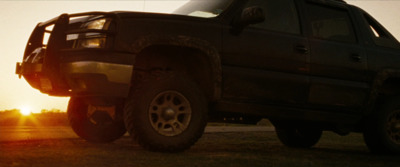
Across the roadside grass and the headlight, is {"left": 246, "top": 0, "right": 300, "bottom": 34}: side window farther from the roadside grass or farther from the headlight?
the headlight

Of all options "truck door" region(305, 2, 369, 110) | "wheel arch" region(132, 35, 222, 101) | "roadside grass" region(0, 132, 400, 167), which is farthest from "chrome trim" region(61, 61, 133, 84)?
"truck door" region(305, 2, 369, 110)

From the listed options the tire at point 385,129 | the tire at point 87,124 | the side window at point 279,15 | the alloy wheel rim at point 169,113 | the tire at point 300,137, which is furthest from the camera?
the tire at point 300,137

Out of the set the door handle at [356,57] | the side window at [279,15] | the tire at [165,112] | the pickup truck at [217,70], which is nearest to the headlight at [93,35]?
the pickup truck at [217,70]

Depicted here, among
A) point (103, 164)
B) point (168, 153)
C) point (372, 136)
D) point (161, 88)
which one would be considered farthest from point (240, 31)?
point (372, 136)

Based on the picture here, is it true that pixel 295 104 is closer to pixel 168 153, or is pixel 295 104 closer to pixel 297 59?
pixel 297 59

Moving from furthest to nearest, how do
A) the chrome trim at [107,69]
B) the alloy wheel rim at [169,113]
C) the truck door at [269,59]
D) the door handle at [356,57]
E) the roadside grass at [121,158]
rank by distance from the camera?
the door handle at [356,57] → the truck door at [269,59] → the alloy wheel rim at [169,113] → the chrome trim at [107,69] → the roadside grass at [121,158]

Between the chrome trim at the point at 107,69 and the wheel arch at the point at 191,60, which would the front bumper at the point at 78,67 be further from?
the wheel arch at the point at 191,60

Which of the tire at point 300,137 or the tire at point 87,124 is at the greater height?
the tire at point 87,124

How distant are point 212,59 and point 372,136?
110 inches


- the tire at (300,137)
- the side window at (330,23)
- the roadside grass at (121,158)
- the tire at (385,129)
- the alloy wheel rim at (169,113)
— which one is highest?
the side window at (330,23)

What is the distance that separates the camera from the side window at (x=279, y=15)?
594 cm

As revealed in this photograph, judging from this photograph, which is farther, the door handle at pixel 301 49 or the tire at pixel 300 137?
the tire at pixel 300 137

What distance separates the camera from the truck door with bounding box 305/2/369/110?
20.4 ft

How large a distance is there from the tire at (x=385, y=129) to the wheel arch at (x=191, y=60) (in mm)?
2536
